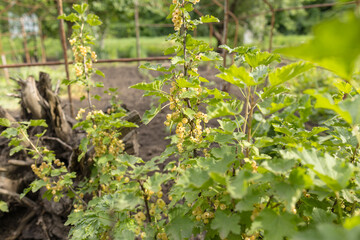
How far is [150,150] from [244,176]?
82.6 inches

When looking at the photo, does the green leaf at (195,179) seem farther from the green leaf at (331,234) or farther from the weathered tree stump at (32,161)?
the weathered tree stump at (32,161)

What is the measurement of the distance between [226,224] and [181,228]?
189 millimetres

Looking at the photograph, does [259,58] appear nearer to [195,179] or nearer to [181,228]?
[195,179]

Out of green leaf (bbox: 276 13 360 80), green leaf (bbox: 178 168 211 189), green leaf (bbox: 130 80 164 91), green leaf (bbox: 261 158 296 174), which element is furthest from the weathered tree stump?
green leaf (bbox: 276 13 360 80)

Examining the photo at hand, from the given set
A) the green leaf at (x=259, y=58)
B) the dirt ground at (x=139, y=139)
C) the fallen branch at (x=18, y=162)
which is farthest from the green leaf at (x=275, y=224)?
the fallen branch at (x=18, y=162)

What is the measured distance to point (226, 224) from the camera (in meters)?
0.75

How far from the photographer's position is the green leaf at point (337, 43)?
0.39 meters

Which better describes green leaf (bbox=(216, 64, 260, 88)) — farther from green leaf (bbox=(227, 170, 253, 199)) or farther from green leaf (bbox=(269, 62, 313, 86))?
green leaf (bbox=(227, 170, 253, 199))

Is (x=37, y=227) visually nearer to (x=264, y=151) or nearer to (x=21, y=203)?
(x=21, y=203)

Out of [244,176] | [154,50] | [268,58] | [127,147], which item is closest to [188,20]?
[268,58]

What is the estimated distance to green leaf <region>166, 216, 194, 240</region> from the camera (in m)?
Answer: 0.86

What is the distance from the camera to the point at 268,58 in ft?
3.06

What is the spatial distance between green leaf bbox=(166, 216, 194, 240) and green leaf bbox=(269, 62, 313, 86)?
1.74 feet

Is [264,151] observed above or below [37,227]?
above
